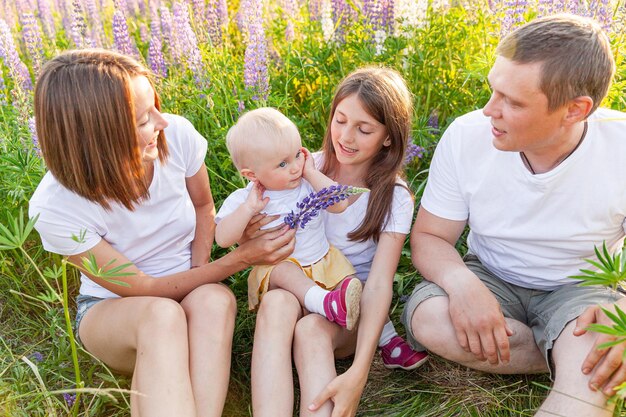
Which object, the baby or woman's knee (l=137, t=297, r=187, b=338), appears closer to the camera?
woman's knee (l=137, t=297, r=187, b=338)

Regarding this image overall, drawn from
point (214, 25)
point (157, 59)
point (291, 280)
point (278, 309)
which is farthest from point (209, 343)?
point (214, 25)

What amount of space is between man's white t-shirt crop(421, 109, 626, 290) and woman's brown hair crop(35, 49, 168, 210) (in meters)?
1.11

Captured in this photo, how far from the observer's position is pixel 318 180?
2.54 metres

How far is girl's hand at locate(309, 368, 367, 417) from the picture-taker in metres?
2.24

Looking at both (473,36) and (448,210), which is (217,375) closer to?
(448,210)

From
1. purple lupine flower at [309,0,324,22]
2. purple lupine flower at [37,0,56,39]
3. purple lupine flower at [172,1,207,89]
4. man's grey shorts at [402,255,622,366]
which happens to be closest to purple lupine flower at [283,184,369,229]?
man's grey shorts at [402,255,622,366]

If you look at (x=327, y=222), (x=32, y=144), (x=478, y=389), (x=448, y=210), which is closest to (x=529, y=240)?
(x=448, y=210)

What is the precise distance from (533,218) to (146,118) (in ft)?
4.48

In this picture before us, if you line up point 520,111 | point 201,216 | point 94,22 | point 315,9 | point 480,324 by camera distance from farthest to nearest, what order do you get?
point 94,22, point 315,9, point 201,216, point 480,324, point 520,111

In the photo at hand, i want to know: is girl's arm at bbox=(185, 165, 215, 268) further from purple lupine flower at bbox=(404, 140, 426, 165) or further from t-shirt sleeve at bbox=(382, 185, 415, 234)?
purple lupine flower at bbox=(404, 140, 426, 165)

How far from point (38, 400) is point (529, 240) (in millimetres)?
1859

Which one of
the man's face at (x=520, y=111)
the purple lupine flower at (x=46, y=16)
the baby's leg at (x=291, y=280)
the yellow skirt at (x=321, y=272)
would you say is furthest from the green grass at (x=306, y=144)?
the purple lupine flower at (x=46, y=16)

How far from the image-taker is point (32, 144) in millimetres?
3115

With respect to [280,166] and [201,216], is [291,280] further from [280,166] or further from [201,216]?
[201,216]
